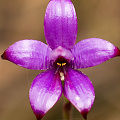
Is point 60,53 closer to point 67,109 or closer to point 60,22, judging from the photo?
point 60,22

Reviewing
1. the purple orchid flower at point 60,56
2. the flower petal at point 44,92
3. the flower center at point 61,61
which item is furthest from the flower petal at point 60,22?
the flower petal at point 44,92

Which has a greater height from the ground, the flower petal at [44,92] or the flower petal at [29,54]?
the flower petal at [29,54]

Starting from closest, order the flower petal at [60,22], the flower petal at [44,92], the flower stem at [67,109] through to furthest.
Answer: the flower petal at [44,92]
the flower petal at [60,22]
the flower stem at [67,109]

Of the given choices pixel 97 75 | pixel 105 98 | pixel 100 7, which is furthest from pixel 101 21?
Answer: pixel 105 98

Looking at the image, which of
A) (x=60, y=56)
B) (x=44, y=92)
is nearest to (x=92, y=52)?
(x=60, y=56)

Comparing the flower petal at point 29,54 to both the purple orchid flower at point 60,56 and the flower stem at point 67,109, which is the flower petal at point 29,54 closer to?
the purple orchid flower at point 60,56

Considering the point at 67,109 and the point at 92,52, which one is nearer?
the point at 92,52

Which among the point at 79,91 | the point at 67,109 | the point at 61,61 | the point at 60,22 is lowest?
the point at 67,109
